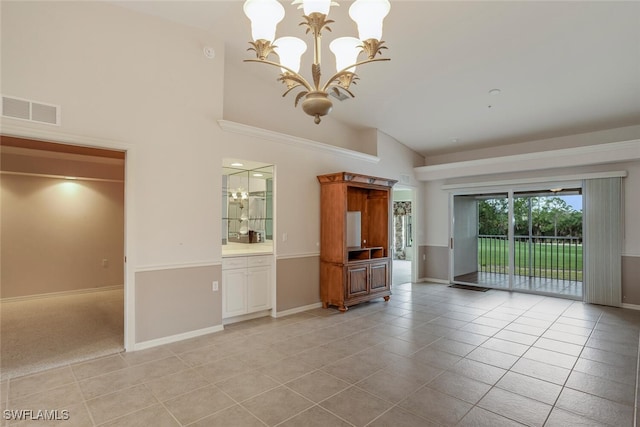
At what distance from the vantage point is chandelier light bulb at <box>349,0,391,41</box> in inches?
84.0

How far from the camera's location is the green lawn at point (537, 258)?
6297 mm

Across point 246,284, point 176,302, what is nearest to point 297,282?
point 246,284

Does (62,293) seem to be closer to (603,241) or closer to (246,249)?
(246,249)

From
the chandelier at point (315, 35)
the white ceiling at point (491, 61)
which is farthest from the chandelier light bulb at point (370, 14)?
the white ceiling at point (491, 61)

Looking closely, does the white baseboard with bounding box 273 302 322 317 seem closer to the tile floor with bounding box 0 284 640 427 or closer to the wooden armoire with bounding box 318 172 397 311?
the wooden armoire with bounding box 318 172 397 311

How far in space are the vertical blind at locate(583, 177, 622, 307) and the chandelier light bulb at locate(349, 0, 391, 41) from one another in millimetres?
5582

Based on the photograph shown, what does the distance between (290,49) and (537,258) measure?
22.1 feet

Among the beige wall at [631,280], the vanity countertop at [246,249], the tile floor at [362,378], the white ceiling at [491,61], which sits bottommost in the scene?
the tile floor at [362,378]

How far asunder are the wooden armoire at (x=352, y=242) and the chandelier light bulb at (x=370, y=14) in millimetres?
2943

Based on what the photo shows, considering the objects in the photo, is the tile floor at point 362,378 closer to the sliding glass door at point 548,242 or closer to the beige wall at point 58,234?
the sliding glass door at point 548,242

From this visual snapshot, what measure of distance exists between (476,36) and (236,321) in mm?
4717

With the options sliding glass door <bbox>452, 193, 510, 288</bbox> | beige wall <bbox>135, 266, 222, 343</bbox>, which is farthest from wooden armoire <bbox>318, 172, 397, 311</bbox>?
sliding glass door <bbox>452, 193, 510, 288</bbox>

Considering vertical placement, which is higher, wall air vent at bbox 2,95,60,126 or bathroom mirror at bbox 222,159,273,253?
wall air vent at bbox 2,95,60,126

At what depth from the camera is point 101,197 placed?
636cm
